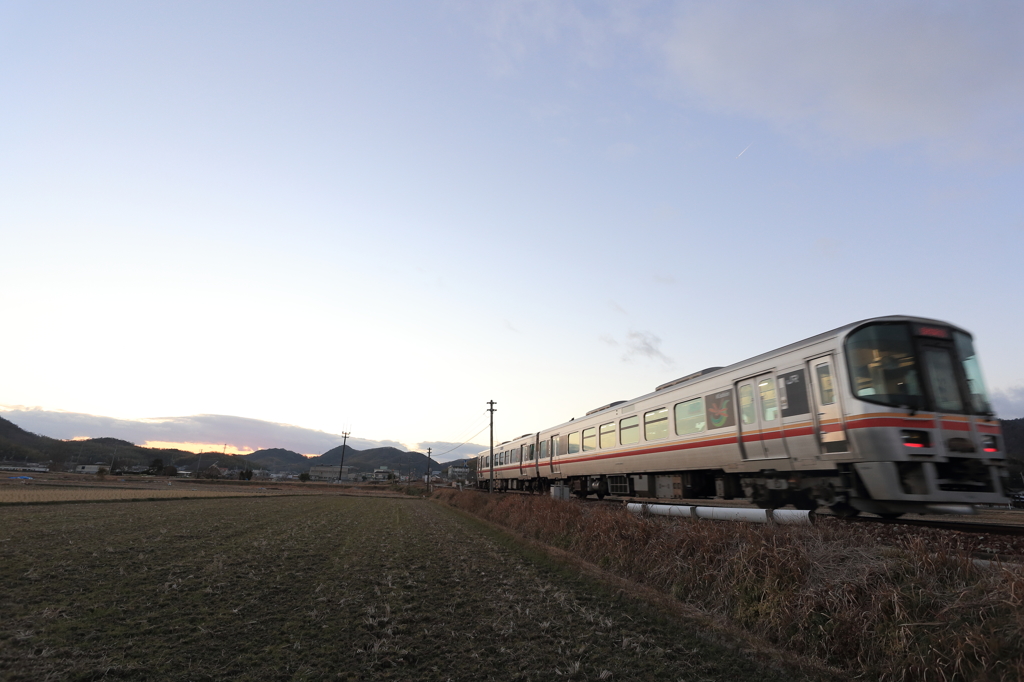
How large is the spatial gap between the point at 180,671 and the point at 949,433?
11.8m

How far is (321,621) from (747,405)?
1044 centimetres

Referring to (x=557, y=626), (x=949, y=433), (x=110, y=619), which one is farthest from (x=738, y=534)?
(x=110, y=619)

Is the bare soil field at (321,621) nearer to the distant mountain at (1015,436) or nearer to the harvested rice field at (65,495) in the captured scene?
the harvested rice field at (65,495)

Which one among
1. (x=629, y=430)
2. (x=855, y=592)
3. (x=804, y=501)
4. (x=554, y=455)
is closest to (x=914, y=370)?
(x=804, y=501)

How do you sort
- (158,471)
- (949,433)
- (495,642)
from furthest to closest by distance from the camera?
1. (158,471)
2. (949,433)
3. (495,642)

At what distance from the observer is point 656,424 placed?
1622 centimetres

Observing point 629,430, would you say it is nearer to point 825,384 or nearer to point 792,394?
point 792,394

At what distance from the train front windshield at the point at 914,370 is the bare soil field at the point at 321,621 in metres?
6.39

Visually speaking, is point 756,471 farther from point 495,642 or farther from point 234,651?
point 234,651

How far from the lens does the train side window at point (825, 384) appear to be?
974 centimetres

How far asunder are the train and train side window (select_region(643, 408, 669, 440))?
887 mm

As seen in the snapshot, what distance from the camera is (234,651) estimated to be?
15.9 ft

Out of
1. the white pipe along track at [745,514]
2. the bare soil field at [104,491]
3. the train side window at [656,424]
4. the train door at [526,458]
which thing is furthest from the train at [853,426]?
the bare soil field at [104,491]

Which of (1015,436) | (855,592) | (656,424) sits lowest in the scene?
(855,592)
